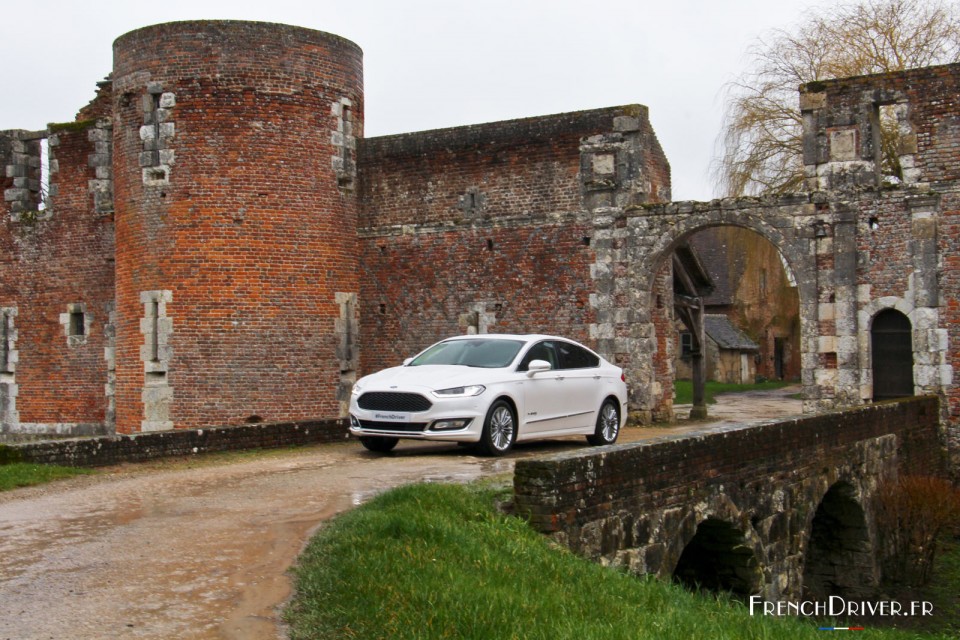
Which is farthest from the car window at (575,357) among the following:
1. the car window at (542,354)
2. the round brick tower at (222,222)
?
the round brick tower at (222,222)

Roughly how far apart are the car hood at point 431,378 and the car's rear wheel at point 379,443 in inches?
28.5

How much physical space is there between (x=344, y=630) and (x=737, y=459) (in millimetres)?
6952

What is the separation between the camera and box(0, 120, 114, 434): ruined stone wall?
78.2ft

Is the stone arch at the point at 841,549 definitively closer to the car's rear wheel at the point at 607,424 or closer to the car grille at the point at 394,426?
the car's rear wheel at the point at 607,424

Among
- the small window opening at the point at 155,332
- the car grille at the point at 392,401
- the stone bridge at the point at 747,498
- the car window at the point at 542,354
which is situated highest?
the small window opening at the point at 155,332

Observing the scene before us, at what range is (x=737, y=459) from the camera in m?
11.7

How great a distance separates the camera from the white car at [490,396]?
41.0ft

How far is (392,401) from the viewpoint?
12773 mm

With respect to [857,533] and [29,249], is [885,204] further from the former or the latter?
[29,249]

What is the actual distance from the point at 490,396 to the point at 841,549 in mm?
6193

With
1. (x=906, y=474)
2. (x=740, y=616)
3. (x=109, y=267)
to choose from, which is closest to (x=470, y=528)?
(x=740, y=616)

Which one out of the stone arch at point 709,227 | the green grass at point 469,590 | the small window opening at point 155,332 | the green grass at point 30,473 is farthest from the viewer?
the small window opening at point 155,332

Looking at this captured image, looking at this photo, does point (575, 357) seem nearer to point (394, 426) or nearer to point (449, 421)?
point (449, 421)

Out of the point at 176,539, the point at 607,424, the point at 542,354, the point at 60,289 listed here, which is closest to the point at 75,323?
the point at 60,289
